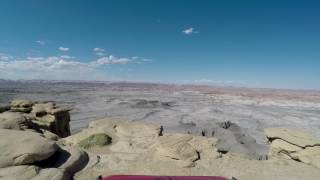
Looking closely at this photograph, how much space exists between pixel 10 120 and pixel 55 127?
4.71 m

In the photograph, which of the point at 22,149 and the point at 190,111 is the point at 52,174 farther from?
the point at 190,111

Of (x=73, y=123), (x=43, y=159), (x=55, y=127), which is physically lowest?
(x=73, y=123)

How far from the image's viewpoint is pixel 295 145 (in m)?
8.38

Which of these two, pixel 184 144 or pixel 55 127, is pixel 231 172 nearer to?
pixel 184 144

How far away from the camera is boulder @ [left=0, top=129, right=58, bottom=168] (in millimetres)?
6074

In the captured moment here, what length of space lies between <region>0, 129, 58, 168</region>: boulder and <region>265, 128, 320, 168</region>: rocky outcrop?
759cm

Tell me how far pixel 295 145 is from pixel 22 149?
8.64m

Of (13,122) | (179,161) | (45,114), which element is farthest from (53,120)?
(179,161)

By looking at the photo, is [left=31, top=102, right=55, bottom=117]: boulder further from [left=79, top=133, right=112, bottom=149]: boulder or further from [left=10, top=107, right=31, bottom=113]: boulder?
[left=79, top=133, right=112, bottom=149]: boulder

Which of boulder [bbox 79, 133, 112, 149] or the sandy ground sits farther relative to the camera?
the sandy ground

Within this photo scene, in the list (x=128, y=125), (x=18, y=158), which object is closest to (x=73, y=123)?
(x=128, y=125)

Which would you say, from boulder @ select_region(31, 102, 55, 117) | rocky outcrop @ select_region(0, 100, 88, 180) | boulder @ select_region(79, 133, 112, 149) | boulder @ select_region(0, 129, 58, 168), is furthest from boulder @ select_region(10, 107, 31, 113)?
boulder @ select_region(0, 129, 58, 168)

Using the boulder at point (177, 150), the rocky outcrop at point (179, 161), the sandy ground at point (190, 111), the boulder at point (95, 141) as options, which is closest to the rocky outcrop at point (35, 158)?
the rocky outcrop at point (179, 161)

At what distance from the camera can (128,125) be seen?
39.5 feet
